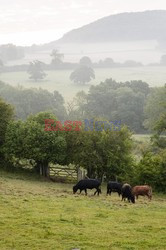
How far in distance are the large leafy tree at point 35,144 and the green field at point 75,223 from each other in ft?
35.0

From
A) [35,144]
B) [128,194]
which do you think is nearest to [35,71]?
[35,144]

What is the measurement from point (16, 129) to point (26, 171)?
4.84 m

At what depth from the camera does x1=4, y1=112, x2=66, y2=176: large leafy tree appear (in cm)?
3606

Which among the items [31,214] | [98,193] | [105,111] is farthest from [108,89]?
[31,214]

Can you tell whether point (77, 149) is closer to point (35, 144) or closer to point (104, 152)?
point (104, 152)

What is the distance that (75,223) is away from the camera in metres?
17.6

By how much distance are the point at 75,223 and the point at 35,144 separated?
19.3m

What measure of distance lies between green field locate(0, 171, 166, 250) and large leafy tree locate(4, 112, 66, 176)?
35.0ft

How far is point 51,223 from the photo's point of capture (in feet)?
57.0

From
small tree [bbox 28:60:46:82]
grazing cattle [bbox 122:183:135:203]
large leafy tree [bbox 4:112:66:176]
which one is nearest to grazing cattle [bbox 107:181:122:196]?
grazing cattle [bbox 122:183:135:203]

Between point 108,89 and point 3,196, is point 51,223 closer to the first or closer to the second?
point 3,196

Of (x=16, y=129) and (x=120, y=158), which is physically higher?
(x=16, y=129)

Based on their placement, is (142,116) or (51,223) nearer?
(51,223)

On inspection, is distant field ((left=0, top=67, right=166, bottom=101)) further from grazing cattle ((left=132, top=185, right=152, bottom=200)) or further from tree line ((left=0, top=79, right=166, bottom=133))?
grazing cattle ((left=132, top=185, right=152, bottom=200))
